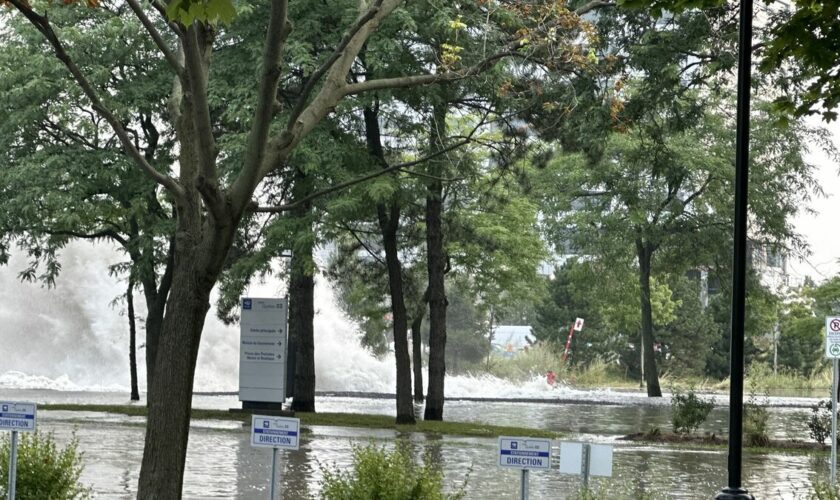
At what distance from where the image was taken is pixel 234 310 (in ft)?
140

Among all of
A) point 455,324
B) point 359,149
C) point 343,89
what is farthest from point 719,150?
point 343,89

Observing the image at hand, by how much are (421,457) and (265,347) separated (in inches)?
361

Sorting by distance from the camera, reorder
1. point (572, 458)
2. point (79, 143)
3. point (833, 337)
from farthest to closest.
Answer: point (79, 143), point (833, 337), point (572, 458)

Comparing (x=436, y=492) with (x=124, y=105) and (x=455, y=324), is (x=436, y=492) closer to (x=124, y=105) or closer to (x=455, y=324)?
(x=124, y=105)

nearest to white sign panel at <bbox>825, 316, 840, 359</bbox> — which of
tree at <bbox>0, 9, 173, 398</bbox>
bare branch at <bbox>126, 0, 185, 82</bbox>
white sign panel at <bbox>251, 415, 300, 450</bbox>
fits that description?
white sign panel at <bbox>251, 415, 300, 450</bbox>

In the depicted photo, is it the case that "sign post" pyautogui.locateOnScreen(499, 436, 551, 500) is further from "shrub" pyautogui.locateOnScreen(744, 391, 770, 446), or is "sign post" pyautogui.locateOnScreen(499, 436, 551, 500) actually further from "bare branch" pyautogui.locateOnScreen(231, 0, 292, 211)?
"shrub" pyautogui.locateOnScreen(744, 391, 770, 446)

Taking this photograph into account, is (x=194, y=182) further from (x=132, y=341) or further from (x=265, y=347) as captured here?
(x=132, y=341)

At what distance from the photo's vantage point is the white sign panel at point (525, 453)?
10.2m

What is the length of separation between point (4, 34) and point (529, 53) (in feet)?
78.9

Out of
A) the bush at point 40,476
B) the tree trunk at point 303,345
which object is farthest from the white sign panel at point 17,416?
the tree trunk at point 303,345

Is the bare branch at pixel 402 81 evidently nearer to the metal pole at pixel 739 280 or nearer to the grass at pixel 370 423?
the metal pole at pixel 739 280

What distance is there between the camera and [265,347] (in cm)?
3106

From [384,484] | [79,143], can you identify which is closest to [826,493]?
[384,484]

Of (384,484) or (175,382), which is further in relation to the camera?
(175,382)
